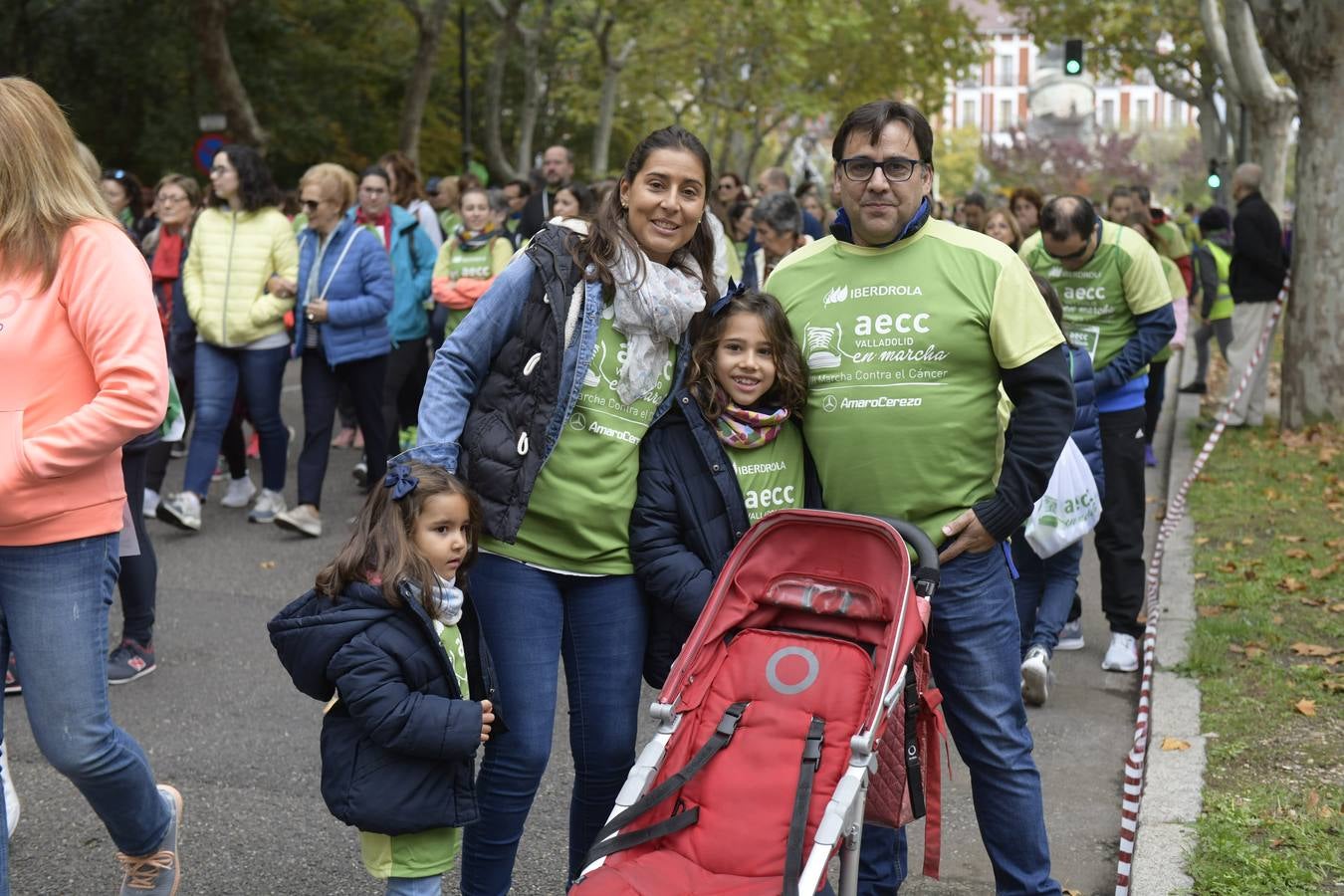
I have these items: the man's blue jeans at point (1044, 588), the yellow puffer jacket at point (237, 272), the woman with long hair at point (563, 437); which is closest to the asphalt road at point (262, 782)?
the man's blue jeans at point (1044, 588)

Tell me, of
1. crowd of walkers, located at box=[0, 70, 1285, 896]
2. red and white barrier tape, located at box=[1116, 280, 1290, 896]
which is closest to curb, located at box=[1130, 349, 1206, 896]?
red and white barrier tape, located at box=[1116, 280, 1290, 896]

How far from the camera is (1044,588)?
6.64 meters

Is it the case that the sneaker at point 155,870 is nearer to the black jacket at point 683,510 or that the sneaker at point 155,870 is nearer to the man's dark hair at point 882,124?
the black jacket at point 683,510

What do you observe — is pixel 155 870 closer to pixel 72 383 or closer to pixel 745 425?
pixel 72 383

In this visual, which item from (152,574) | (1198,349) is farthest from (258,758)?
(1198,349)

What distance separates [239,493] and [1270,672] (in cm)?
644

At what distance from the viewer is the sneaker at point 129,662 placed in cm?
652

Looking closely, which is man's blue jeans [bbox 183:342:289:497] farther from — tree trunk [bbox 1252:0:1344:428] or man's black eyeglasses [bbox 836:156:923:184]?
tree trunk [bbox 1252:0:1344:428]

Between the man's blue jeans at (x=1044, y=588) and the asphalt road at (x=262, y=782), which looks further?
the man's blue jeans at (x=1044, y=588)

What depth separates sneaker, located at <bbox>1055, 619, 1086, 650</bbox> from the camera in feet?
23.9

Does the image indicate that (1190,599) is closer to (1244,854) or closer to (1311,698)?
(1311,698)

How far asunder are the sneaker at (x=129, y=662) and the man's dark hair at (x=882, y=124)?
13.5ft

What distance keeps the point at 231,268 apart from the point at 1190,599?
215 inches

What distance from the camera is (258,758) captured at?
5.58 m
